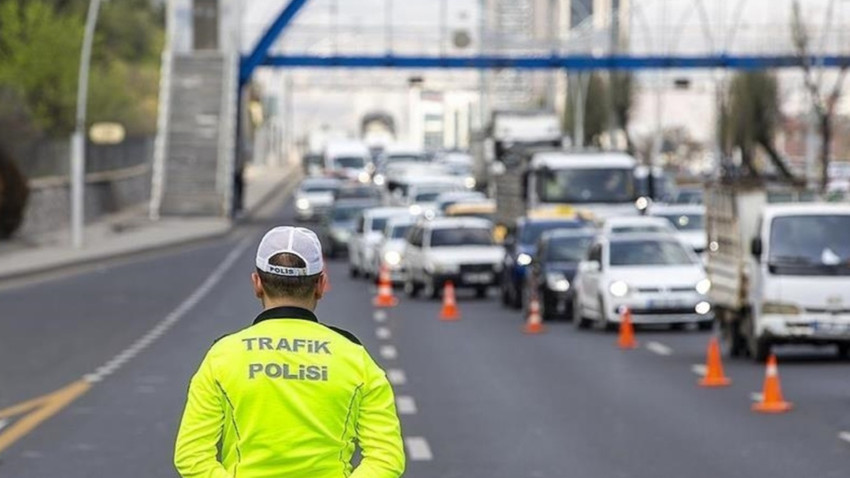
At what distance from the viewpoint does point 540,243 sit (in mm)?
38688

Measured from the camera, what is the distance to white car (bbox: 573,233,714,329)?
107ft

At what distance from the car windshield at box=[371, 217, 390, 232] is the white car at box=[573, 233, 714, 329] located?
19.0 m

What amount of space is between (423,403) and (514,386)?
2.21 meters

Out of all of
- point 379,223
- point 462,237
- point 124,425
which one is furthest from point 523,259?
point 124,425

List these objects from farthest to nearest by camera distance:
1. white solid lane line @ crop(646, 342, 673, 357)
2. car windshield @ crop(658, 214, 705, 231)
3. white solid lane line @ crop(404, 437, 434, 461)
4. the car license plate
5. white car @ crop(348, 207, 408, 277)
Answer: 1. car windshield @ crop(658, 214, 705, 231)
2. white car @ crop(348, 207, 408, 277)
3. the car license plate
4. white solid lane line @ crop(646, 342, 673, 357)
5. white solid lane line @ crop(404, 437, 434, 461)

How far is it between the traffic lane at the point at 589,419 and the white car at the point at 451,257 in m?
13.4

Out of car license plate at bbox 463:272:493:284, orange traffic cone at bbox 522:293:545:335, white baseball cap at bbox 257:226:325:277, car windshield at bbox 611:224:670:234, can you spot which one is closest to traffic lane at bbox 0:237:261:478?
orange traffic cone at bbox 522:293:545:335

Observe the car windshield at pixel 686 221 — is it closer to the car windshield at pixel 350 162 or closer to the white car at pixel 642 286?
the white car at pixel 642 286

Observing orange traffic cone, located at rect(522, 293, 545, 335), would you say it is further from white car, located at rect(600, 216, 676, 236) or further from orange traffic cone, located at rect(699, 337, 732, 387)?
orange traffic cone, located at rect(699, 337, 732, 387)

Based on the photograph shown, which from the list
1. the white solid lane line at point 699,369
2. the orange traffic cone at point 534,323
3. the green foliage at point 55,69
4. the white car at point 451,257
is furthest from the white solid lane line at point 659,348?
the green foliage at point 55,69

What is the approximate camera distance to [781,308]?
25688 millimetres

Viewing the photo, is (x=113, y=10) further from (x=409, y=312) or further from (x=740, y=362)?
(x=740, y=362)

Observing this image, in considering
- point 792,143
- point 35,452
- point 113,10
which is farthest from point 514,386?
point 792,143

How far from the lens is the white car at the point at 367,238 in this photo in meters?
50.7
